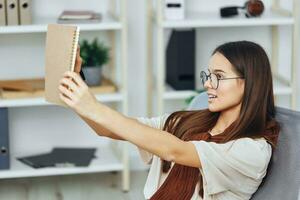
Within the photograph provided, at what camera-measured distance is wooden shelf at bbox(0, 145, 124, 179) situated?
10.5 feet

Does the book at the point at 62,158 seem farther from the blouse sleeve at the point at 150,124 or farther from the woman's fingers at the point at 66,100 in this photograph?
the woman's fingers at the point at 66,100

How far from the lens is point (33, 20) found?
328 centimetres

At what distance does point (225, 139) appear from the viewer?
5.90 feet

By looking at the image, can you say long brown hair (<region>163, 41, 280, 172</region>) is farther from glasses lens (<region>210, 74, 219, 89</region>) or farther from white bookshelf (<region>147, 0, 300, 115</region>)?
white bookshelf (<region>147, 0, 300, 115</region>)

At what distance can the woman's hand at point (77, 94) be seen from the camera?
1.53 m

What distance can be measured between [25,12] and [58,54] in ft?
4.99

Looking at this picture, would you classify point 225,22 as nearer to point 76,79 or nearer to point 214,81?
point 214,81

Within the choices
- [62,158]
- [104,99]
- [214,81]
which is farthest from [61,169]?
[214,81]

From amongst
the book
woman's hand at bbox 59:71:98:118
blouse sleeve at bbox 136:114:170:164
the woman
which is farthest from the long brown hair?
the book

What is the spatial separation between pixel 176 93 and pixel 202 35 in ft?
1.50

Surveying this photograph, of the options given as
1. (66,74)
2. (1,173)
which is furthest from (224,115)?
(1,173)

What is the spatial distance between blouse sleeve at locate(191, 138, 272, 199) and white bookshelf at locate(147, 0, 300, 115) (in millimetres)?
1423

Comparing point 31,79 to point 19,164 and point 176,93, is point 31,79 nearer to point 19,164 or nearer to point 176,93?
point 19,164

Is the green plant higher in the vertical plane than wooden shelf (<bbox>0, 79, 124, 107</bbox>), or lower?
higher
